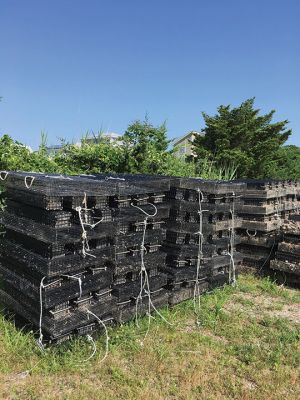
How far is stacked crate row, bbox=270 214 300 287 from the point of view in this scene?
617cm

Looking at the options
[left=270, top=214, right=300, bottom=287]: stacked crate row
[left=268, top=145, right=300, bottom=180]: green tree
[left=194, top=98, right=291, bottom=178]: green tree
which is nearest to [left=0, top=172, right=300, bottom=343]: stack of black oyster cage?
[left=270, top=214, right=300, bottom=287]: stacked crate row

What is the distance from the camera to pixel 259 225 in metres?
6.83

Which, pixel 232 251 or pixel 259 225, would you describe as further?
pixel 259 225

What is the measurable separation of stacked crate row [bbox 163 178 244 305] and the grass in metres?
0.53

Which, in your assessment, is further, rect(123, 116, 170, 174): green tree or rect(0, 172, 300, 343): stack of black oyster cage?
rect(123, 116, 170, 174): green tree

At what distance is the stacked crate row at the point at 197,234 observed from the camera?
4891mm

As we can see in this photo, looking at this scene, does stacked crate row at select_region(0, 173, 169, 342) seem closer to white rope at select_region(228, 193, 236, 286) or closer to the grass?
the grass

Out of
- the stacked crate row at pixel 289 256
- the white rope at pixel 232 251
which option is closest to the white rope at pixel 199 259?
the white rope at pixel 232 251

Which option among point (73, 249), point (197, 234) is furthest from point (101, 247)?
point (197, 234)

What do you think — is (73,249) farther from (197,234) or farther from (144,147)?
(144,147)

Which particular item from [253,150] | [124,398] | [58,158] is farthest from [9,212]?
[253,150]

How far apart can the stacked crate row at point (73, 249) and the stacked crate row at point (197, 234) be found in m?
0.48

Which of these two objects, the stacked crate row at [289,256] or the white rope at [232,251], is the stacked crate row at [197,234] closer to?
the white rope at [232,251]

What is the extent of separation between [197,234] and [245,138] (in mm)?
27179
